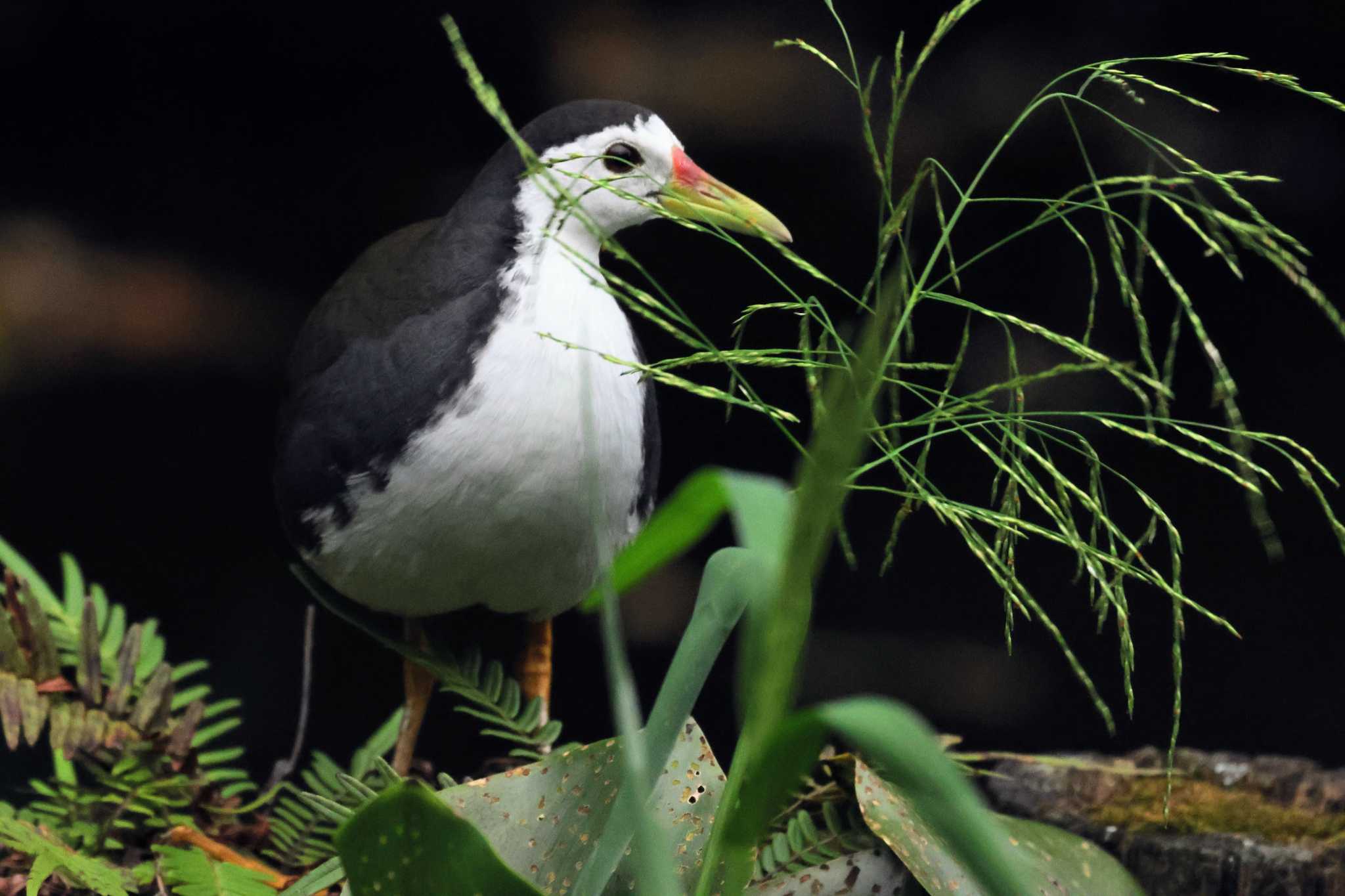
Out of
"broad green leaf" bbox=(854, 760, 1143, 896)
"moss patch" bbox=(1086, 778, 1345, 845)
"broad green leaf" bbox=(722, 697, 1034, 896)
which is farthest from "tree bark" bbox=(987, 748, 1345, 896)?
"broad green leaf" bbox=(722, 697, 1034, 896)

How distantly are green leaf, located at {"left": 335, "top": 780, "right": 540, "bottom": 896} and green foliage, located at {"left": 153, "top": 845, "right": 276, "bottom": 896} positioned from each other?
0.34 metres

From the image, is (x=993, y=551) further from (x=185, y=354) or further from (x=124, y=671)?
(x=185, y=354)

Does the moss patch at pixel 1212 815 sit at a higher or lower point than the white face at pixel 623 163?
lower

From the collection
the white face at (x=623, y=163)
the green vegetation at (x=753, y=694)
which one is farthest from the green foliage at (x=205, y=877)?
the white face at (x=623, y=163)

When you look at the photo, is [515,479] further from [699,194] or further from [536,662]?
[536,662]

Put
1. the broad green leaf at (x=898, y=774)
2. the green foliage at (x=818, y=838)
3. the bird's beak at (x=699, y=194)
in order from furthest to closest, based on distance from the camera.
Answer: the bird's beak at (x=699, y=194)
the green foliage at (x=818, y=838)
the broad green leaf at (x=898, y=774)

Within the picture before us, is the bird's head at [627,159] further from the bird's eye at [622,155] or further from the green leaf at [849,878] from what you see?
the green leaf at [849,878]

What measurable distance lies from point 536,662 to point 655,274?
0.64m

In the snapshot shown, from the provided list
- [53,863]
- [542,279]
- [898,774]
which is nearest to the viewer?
[898,774]

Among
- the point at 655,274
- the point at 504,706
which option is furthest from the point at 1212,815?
the point at 655,274

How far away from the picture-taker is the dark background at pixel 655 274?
5.99ft

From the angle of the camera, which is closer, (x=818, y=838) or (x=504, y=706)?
(x=818, y=838)

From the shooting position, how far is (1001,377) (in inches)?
76.1

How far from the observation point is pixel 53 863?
87cm
